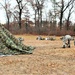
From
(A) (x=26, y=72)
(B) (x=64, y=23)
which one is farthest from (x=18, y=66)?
(B) (x=64, y=23)

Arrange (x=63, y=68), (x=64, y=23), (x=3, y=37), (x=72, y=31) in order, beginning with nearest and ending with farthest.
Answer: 1. (x=63, y=68)
2. (x=3, y=37)
3. (x=72, y=31)
4. (x=64, y=23)

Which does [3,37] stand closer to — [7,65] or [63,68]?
[7,65]

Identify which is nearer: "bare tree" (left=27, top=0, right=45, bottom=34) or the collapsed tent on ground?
the collapsed tent on ground

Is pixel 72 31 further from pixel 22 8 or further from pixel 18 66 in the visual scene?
pixel 18 66

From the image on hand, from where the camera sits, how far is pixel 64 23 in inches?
2391

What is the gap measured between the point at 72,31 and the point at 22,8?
38.8 feet

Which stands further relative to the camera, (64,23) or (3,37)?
(64,23)

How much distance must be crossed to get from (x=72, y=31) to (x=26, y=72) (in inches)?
1606

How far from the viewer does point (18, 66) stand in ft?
31.5

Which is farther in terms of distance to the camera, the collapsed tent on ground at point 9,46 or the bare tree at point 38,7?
the bare tree at point 38,7

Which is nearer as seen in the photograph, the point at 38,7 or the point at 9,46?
the point at 9,46

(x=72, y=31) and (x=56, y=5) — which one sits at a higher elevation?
(x=56, y=5)

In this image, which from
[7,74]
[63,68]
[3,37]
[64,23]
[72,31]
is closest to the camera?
[7,74]

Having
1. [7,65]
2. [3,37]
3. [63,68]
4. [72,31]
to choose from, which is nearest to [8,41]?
[3,37]
